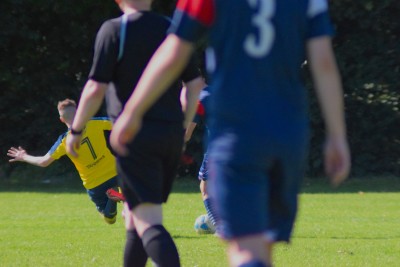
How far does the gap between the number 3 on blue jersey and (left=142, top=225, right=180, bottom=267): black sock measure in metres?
1.64

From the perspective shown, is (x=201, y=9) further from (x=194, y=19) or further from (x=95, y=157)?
(x=95, y=157)

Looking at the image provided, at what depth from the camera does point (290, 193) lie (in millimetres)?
3848

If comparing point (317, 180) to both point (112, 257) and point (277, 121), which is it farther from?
point (277, 121)

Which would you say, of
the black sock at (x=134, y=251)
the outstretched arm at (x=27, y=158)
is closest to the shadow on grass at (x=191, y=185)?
the outstretched arm at (x=27, y=158)

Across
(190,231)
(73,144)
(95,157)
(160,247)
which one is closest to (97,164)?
(95,157)

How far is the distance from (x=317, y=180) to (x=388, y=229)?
9.33 meters

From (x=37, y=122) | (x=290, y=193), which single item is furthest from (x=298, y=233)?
(x=37, y=122)

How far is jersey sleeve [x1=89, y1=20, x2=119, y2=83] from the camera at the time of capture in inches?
205

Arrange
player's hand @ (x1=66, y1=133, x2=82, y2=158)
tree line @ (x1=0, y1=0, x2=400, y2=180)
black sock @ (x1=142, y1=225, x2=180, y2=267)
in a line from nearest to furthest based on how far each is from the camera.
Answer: black sock @ (x1=142, y1=225, x2=180, y2=267) → player's hand @ (x1=66, y1=133, x2=82, y2=158) → tree line @ (x1=0, y1=0, x2=400, y2=180)

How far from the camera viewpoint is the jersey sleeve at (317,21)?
3832 millimetres

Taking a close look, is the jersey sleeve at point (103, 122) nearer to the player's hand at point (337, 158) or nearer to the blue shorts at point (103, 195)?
the blue shorts at point (103, 195)

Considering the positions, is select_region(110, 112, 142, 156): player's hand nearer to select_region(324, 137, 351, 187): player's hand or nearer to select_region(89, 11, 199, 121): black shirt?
select_region(324, 137, 351, 187): player's hand

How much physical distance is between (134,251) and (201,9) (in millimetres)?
2150

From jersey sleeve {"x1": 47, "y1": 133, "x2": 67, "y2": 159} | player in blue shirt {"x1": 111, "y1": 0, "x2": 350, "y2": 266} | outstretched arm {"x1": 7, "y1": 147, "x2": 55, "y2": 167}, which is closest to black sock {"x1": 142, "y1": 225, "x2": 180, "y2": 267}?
player in blue shirt {"x1": 111, "y1": 0, "x2": 350, "y2": 266}
